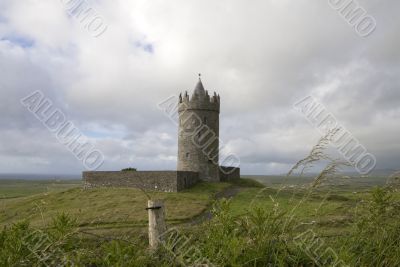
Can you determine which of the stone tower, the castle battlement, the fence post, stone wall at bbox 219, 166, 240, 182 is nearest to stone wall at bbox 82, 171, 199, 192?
the stone tower

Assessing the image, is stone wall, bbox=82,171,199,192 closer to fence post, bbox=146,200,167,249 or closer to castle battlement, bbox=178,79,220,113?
castle battlement, bbox=178,79,220,113

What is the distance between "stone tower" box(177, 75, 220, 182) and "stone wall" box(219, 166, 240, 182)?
2.88 m

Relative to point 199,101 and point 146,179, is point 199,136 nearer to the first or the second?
point 199,101

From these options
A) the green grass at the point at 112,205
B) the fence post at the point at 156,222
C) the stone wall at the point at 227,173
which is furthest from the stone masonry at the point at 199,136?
the fence post at the point at 156,222

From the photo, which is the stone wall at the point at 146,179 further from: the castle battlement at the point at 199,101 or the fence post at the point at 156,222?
the fence post at the point at 156,222

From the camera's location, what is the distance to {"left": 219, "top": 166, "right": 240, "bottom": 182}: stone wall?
4703cm

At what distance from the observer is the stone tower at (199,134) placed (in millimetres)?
43438

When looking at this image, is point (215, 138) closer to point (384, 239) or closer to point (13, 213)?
point (13, 213)

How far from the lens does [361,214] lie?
4504 mm

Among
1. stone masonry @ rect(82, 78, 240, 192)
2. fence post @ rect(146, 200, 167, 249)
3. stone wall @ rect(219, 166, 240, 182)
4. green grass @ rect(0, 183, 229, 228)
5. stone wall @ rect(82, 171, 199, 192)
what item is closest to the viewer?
fence post @ rect(146, 200, 167, 249)

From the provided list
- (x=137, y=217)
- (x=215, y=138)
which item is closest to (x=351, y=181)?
(x=137, y=217)

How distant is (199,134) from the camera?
145 feet

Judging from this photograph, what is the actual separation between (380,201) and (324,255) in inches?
37.7

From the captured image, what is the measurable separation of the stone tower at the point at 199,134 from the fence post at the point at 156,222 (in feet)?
128
